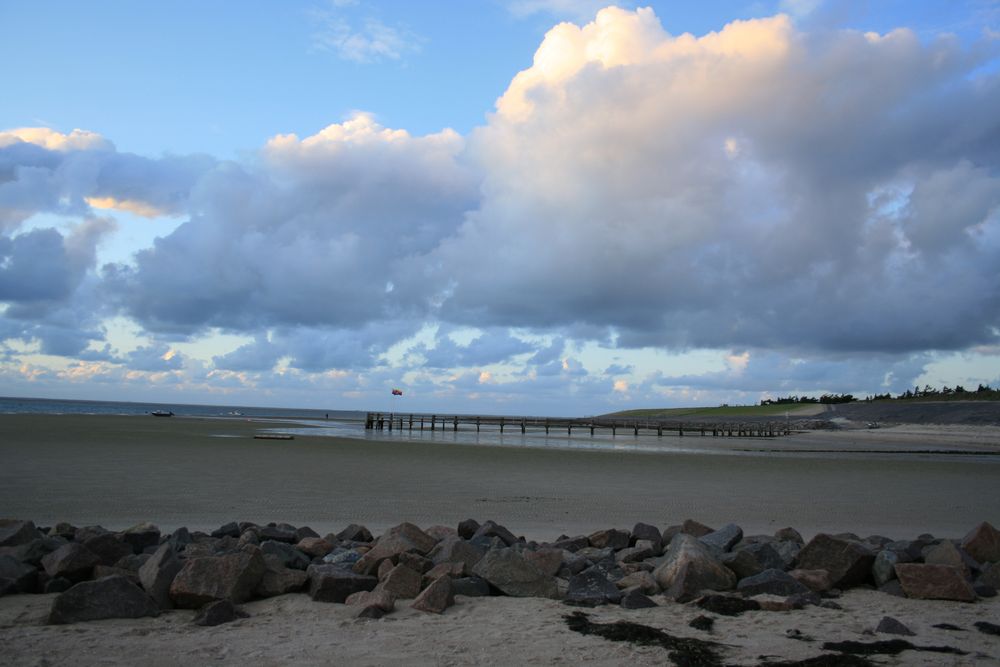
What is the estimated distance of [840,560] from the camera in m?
7.28

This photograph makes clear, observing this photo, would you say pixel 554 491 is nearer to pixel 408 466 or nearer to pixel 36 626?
pixel 408 466

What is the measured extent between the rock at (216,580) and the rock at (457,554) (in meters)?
1.80

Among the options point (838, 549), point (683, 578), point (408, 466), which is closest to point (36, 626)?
point (683, 578)

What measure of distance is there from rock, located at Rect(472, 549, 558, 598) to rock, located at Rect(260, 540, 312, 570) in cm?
188

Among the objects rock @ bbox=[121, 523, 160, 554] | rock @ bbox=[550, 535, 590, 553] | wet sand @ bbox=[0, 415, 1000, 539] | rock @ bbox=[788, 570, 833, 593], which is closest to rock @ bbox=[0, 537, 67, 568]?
rock @ bbox=[121, 523, 160, 554]

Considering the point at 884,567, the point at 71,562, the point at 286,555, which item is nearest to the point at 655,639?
the point at 884,567

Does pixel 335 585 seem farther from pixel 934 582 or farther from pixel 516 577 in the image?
pixel 934 582

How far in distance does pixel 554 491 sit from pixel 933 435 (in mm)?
52680

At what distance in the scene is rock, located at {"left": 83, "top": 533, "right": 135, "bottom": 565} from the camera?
7.26 meters

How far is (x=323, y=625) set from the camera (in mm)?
5707

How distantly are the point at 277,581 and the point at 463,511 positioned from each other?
285 inches

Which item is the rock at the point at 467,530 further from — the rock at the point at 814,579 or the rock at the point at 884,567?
the rock at the point at 884,567

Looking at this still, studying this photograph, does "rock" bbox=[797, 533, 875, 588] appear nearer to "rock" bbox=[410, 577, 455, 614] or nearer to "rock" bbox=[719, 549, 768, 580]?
"rock" bbox=[719, 549, 768, 580]

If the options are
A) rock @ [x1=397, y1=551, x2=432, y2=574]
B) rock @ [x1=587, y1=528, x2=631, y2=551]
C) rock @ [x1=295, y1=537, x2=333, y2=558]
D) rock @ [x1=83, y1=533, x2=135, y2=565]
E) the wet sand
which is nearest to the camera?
rock @ [x1=397, y1=551, x2=432, y2=574]
